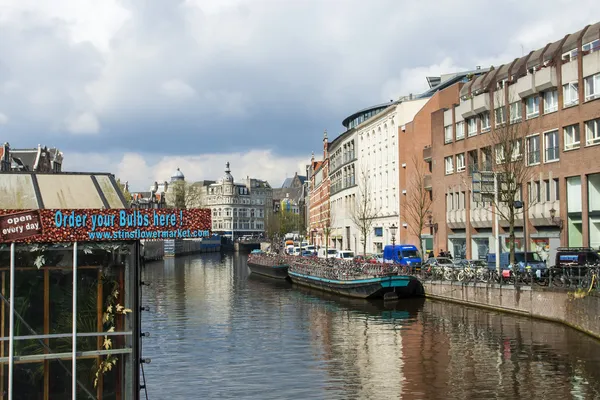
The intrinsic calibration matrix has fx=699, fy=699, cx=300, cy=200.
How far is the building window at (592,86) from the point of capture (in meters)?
45.2

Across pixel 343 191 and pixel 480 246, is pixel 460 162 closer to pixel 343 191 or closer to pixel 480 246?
pixel 480 246

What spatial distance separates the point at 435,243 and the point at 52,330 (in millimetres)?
60452

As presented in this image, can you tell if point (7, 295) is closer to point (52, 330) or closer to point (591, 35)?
point (52, 330)

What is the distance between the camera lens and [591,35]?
4816 centimetres

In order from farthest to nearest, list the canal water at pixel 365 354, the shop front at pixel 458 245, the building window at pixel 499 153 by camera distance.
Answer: the shop front at pixel 458 245 → the building window at pixel 499 153 → the canal water at pixel 365 354

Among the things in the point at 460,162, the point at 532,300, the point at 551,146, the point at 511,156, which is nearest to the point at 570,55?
the point at 551,146

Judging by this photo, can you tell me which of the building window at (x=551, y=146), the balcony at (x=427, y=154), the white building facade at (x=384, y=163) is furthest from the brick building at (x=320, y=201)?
the building window at (x=551, y=146)

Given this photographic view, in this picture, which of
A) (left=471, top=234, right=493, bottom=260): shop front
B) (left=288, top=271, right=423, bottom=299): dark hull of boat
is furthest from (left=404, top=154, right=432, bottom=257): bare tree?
(left=288, top=271, right=423, bottom=299): dark hull of boat

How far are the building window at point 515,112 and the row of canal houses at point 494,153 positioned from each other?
0.08m

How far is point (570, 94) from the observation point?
48.1m

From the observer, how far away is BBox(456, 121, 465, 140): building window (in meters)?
63.3

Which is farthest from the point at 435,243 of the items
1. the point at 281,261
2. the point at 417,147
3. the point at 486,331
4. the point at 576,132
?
the point at 486,331

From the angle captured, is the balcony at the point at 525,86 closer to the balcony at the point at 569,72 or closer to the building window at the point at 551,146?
the balcony at the point at 569,72

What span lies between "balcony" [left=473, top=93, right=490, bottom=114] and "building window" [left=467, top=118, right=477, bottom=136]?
1515mm
